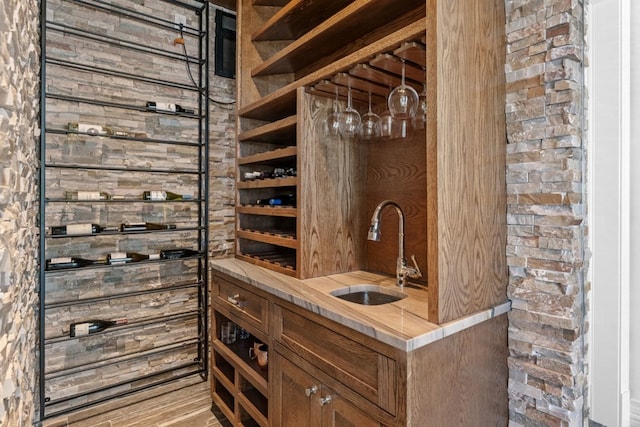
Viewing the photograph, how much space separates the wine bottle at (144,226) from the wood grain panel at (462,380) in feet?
6.62

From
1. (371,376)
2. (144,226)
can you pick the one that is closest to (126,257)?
(144,226)

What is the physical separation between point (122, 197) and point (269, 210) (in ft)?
3.80

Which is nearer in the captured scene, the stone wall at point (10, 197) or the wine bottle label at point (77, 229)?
the stone wall at point (10, 197)

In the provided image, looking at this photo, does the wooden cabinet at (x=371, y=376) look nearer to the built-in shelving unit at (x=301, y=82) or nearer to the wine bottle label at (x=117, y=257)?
the built-in shelving unit at (x=301, y=82)

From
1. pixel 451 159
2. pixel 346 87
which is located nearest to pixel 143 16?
pixel 346 87

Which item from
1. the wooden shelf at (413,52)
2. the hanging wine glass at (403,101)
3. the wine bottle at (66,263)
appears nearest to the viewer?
the wooden shelf at (413,52)

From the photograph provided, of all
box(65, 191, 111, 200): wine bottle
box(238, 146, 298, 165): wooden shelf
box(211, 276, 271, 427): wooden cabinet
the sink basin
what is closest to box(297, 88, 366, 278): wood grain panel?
box(238, 146, 298, 165): wooden shelf

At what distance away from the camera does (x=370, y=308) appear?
4.35ft

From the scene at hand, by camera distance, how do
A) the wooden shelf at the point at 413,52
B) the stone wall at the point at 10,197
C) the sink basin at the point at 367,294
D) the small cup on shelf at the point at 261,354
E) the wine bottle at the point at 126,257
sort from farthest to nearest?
the wine bottle at the point at 126,257
the small cup on shelf at the point at 261,354
the sink basin at the point at 367,294
the wooden shelf at the point at 413,52
the stone wall at the point at 10,197

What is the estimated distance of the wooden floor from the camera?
2236 millimetres

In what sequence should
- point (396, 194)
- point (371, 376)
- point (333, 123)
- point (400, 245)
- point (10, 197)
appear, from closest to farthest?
point (10, 197) → point (371, 376) → point (400, 245) → point (333, 123) → point (396, 194)

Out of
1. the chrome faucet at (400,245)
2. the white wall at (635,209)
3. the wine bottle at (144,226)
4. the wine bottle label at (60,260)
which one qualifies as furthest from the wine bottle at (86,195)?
the white wall at (635,209)

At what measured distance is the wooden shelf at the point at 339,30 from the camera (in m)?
1.60

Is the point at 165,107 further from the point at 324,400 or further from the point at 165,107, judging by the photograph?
the point at 324,400
